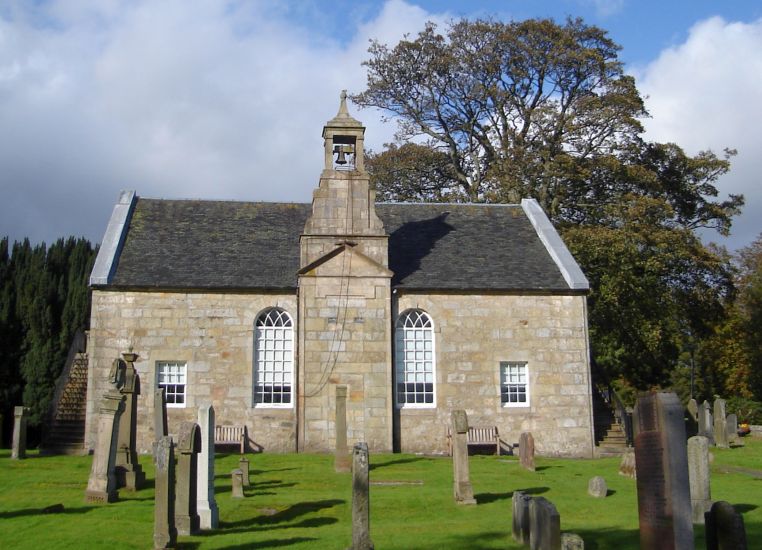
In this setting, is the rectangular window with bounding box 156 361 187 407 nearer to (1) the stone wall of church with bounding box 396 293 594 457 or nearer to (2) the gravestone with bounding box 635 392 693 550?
(1) the stone wall of church with bounding box 396 293 594 457

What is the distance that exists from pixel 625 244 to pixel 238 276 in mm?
17014

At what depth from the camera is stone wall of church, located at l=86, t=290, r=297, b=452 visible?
2675 centimetres

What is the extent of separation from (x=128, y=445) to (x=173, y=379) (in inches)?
344

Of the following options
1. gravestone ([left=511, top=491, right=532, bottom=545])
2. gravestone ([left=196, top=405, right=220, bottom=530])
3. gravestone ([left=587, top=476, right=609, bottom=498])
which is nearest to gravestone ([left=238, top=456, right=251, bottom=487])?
gravestone ([left=196, top=405, right=220, bottom=530])

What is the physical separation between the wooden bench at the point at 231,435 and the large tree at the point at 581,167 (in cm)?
1708

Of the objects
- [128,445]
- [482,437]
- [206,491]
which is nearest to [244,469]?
[128,445]

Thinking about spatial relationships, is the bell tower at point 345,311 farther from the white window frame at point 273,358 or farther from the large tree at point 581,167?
the large tree at point 581,167

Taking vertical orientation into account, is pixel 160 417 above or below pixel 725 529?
above

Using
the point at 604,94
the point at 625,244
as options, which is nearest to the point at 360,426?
the point at 625,244

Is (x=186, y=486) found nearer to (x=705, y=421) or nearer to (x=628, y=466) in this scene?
(x=628, y=466)

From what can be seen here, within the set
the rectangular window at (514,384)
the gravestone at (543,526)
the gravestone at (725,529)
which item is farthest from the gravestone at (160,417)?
the gravestone at (725,529)

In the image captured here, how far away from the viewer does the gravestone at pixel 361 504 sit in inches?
459

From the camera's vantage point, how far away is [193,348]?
27.2 metres

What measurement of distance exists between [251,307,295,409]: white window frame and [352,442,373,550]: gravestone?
48.7ft
